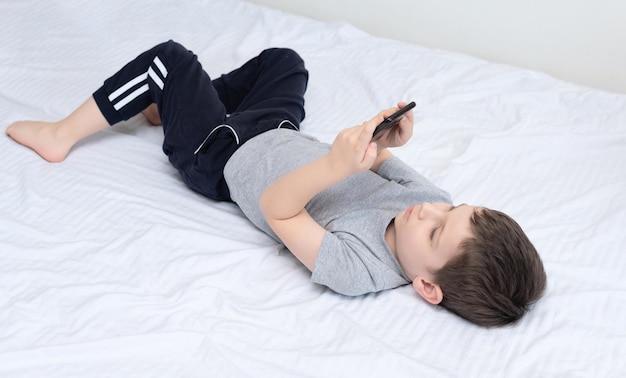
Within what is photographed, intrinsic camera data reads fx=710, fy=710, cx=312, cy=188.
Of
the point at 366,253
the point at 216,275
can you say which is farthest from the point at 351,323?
the point at 216,275

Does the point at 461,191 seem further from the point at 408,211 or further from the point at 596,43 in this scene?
the point at 596,43

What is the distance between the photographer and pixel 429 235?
1083mm

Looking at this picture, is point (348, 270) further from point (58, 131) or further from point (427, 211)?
point (58, 131)

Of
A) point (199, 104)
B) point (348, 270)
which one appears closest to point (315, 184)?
point (348, 270)

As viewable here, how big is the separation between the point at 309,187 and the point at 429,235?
0.20 metres

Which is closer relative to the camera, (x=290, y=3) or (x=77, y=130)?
(x=77, y=130)

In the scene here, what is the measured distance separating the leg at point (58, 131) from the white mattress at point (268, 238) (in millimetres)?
31

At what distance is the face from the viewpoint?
41.4 inches

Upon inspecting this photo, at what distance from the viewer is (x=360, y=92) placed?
1678 mm

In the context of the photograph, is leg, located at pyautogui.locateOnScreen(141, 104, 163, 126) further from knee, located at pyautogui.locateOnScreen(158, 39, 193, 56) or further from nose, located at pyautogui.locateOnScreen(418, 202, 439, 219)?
nose, located at pyautogui.locateOnScreen(418, 202, 439, 219)

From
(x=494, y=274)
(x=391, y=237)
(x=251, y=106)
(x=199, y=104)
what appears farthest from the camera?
(x=251, y=106)

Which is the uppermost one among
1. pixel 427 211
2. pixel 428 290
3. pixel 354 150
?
pixel 354 150

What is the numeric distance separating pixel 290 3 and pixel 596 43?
91cm

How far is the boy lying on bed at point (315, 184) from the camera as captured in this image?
1.03m
